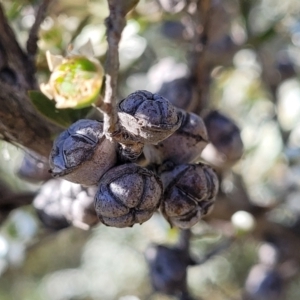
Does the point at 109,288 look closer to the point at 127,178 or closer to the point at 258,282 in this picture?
the point at 258,282

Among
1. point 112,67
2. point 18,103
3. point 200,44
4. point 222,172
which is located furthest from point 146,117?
point 222,172

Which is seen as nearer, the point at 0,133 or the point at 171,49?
the point at 0,133

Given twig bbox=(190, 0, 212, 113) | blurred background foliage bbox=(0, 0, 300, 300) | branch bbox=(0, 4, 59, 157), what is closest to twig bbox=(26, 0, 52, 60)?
branch bbox=(0, 4, 59, 157)

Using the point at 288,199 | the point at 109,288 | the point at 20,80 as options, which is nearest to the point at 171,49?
the point at 288,199

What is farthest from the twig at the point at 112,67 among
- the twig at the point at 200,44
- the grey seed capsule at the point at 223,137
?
the grey seed capsule at the point at 223,137

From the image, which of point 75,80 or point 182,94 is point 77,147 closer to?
point 75,80

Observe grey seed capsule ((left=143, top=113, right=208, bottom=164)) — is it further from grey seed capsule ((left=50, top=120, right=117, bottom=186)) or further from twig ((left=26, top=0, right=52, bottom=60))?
twig ((left=26, top=0, right=52, bottom=60))
